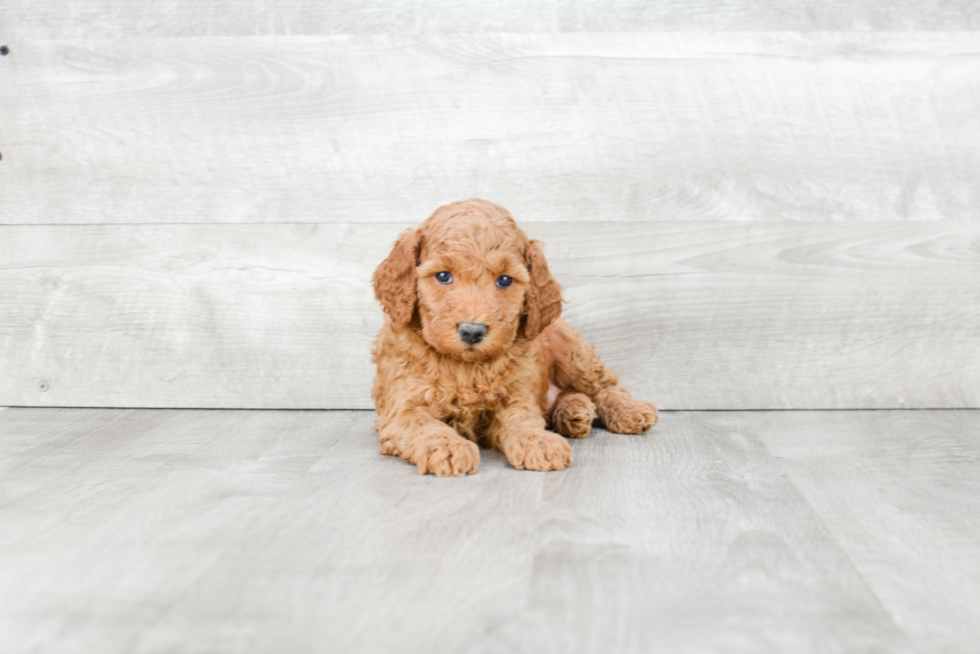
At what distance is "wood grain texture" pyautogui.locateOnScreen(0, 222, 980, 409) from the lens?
244cm

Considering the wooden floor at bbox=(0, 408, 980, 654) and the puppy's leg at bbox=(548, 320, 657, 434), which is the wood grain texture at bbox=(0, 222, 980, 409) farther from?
the wooden floor at bbox=(0, 408, 980, 654)

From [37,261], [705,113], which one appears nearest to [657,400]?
[705,113]

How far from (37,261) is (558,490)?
186 cm

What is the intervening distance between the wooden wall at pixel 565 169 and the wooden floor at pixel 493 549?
52 cm

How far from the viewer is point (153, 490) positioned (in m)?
1.62

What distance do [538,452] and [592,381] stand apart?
48cm

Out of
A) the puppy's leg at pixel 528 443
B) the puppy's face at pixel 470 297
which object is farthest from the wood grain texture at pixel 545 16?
the puppy's leg at pixel 528 443

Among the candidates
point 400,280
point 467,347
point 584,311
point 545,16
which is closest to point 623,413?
point 584,311

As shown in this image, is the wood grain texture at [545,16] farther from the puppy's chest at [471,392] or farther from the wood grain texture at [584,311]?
the puppy's chest at [471,392]

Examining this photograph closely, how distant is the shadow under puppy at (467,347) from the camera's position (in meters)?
1.73

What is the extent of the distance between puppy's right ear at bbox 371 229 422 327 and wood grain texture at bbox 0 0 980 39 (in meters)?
0.95

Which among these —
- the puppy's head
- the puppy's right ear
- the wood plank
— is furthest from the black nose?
the wood plank

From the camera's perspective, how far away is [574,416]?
204 centimetres

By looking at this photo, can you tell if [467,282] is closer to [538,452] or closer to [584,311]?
[538,452]
